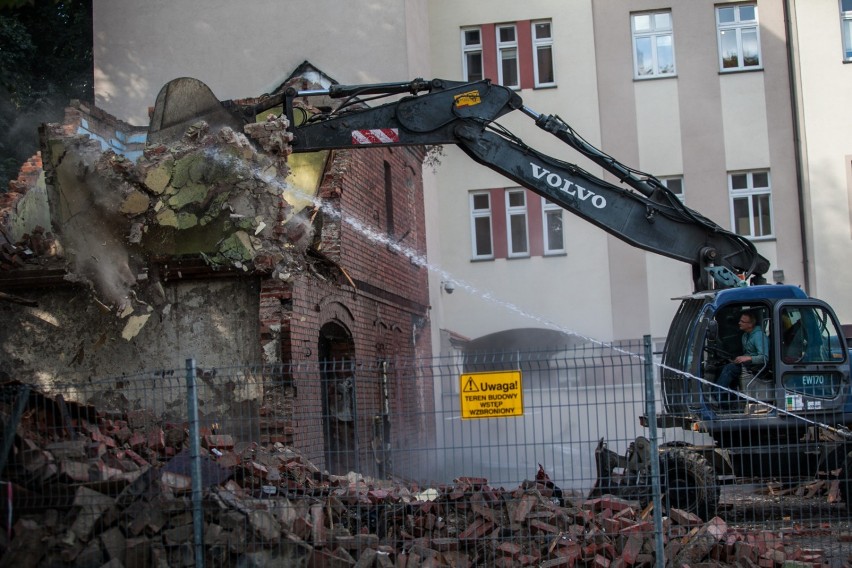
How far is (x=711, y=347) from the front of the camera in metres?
11.0

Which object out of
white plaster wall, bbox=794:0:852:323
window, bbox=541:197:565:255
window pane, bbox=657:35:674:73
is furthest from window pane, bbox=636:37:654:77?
window, bbox=541:197:565:255

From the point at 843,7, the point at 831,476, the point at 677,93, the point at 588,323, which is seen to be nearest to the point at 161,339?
the point at 831,476

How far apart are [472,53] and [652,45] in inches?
168

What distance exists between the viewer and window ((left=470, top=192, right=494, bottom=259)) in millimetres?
23719

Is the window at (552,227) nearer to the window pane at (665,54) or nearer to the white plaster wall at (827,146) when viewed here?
the window pane at (665,54)

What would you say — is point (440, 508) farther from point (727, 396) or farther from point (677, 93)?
point (677, 93)

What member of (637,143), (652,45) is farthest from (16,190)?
(652,45)

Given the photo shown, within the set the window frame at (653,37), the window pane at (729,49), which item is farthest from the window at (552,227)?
the window pane at (729,49)

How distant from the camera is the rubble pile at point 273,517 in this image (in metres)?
7.15

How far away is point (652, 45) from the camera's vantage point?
77.6 ft

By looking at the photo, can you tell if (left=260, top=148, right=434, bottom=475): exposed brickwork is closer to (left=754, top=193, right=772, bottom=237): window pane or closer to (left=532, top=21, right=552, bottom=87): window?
(left=532, top=21, right=552, bottom=87): window

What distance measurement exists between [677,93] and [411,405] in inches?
532

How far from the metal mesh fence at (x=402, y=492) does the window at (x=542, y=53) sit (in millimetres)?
16075

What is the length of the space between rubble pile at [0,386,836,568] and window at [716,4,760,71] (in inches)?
673
